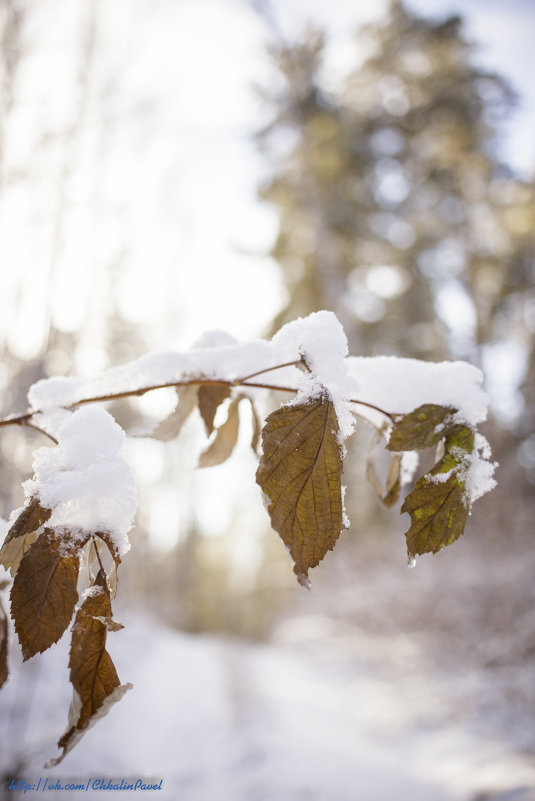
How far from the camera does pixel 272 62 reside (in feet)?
23.8

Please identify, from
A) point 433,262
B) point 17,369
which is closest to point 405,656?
point 17,369

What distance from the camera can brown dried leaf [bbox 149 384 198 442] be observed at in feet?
2.20

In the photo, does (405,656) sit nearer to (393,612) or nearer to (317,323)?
(393,612)

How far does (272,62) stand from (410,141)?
9.95 ft

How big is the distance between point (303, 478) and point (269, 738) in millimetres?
4088

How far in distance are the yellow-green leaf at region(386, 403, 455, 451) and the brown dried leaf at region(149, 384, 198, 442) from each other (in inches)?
11.8

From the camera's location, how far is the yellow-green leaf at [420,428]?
1.68 feet

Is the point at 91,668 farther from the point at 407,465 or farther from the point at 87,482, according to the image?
the point at 407,465

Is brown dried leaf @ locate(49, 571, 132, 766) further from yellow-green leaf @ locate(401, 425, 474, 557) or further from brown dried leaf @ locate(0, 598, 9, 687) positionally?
yellow-green leaf @ locate(401, 425, 474, 557)

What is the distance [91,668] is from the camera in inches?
16.6

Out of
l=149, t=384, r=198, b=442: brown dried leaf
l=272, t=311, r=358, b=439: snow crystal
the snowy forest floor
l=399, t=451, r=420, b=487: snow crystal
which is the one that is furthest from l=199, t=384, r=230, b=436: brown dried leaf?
the snowy forest floor

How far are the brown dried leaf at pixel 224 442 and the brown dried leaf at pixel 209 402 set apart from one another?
0.14 ft
